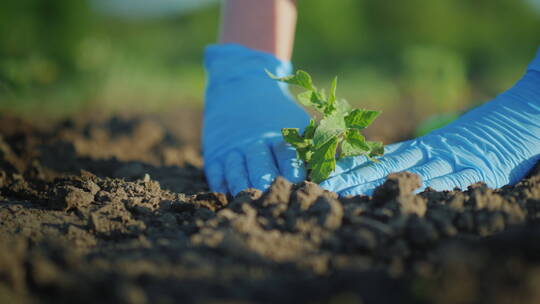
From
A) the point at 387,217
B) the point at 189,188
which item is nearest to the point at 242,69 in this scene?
the point at 189,188

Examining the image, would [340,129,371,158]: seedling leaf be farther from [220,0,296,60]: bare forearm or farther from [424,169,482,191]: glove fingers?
[220,0,296,60]: bare forearm

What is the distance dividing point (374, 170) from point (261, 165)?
Answer: 51 cm

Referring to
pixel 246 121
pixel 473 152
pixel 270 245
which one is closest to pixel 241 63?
pixel 246 121

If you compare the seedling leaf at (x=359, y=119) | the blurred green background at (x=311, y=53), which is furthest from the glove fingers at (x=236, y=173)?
the blurred green background at (x=311, y=53)

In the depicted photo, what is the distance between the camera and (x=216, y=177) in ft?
7.73

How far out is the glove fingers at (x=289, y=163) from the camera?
6.63 feet

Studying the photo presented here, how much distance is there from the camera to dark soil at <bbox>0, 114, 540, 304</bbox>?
3.56 ft

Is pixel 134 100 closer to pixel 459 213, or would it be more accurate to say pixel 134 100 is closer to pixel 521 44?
pixel 459 213

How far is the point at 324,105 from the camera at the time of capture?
6.04 feet

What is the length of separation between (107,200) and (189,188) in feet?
1.71

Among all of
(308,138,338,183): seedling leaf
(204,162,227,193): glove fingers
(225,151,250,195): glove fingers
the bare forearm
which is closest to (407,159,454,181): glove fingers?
(308,138,338,183): seedling leaf

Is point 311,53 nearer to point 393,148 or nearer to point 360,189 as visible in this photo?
point 393,148

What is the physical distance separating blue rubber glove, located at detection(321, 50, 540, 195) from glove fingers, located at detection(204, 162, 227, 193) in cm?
62

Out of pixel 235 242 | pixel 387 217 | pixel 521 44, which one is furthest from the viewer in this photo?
pixel 521 44
